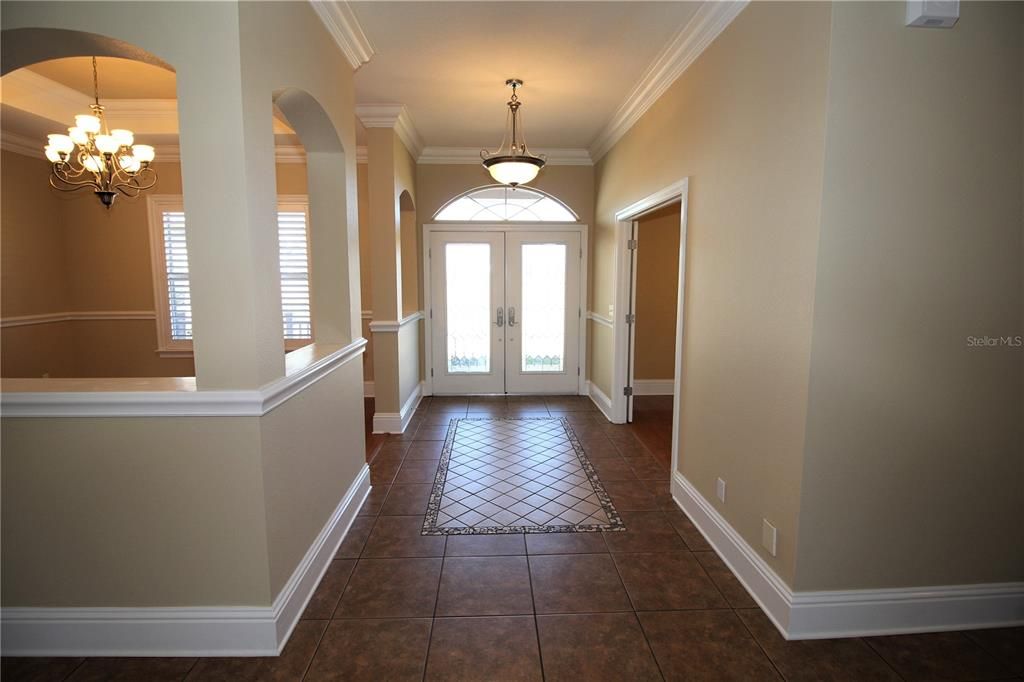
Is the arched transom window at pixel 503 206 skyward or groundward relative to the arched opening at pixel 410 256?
skyward

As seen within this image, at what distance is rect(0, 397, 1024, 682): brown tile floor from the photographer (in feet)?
6.21

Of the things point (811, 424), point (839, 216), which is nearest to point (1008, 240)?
point (839, 216)

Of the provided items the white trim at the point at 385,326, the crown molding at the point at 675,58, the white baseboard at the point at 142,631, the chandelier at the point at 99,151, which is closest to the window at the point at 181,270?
the white trim at the point at 385,326

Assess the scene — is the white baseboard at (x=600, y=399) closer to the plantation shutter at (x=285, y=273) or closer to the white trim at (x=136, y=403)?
the plantation shutter at (x=285, y=273)

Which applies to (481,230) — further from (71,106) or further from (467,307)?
(71,106)

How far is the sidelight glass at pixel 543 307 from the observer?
6027 millimetres

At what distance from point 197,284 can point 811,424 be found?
2.42 metres

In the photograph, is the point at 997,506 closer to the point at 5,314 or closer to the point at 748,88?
the point at 748,88

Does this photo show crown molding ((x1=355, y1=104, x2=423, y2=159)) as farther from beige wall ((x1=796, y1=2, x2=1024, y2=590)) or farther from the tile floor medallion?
beige wall ((x1=796, y1=2, x2=1024, y2=590))

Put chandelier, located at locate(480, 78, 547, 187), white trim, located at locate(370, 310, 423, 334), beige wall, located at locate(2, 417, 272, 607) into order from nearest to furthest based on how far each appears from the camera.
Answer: beige wall, located at locate(2, 417, 272, 607) → chandelier, located at locate(480, 78, 547, 187) → white trim, located at locate(370, 310, 423, 334)

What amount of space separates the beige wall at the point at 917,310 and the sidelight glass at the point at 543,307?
428cm

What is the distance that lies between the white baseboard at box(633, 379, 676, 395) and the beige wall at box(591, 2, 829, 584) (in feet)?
9.96

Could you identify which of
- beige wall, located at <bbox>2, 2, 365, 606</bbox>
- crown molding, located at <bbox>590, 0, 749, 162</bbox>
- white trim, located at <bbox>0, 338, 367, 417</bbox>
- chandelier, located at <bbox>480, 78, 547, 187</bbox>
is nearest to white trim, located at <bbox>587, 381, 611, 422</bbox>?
chandelier, located at <bbox>480, 78, 547, 187</bbox>

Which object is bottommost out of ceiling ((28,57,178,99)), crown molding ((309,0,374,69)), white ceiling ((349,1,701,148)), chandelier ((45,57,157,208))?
chandelier ((45,57,157,208))
